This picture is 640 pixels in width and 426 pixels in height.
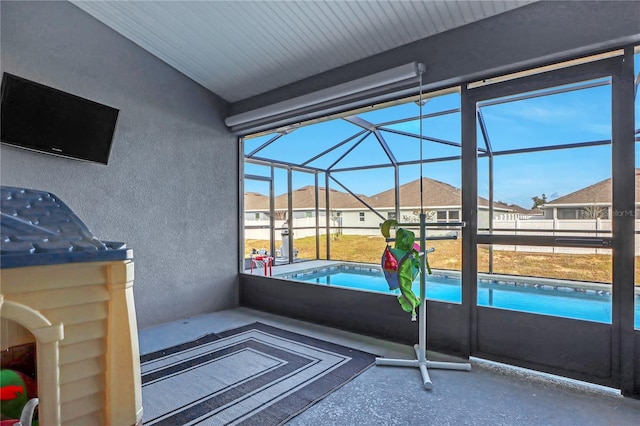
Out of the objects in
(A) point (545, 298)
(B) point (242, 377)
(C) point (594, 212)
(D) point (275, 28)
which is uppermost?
(D) point (275, 28)

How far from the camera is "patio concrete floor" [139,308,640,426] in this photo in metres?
1.96

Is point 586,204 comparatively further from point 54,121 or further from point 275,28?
point 54,121

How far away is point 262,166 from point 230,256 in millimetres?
3053

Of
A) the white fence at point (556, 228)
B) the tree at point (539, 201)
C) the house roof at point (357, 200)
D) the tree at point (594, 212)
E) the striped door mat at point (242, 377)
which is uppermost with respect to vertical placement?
the house roof at point (357, 200)

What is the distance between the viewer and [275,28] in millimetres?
3098

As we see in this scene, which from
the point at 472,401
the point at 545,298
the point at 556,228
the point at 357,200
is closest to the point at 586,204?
the point at 556,228

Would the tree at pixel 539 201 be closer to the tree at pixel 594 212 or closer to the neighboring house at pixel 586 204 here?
the neighboring house at pixel 586 204

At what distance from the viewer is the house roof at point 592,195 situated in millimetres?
2387

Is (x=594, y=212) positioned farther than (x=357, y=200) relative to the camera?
No

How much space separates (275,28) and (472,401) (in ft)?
11.3

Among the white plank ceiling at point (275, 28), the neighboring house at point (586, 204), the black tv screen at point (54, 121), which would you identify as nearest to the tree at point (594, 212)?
the neighboring house at point (586, 204)

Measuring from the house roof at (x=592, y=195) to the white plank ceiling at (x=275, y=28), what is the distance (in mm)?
1515

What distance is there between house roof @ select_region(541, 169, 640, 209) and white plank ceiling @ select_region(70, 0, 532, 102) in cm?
152

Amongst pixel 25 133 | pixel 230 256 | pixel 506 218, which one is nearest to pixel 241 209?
pixel 230 256
